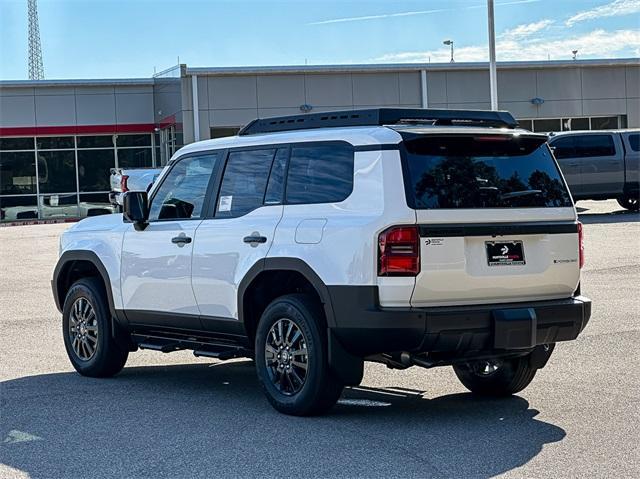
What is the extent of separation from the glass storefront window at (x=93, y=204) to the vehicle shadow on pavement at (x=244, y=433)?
3632cm

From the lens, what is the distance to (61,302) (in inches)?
397

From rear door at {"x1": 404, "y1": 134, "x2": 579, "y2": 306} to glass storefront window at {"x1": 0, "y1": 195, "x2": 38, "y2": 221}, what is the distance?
39.3m

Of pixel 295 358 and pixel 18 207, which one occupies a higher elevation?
pixel 18 207

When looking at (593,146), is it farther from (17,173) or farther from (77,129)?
(17,173)

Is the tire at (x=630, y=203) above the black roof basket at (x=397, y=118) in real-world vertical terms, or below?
below

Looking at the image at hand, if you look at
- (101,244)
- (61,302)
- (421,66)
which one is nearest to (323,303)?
(101,244)

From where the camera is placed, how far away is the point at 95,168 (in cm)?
4531

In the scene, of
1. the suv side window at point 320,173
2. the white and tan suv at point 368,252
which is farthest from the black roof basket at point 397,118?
the suv side window at point 320,173

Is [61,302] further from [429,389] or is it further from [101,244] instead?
[429,389]

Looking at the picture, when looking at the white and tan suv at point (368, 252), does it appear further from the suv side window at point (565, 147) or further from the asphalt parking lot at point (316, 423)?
the suv side window at point (565, 147)

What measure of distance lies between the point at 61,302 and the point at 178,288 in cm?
207

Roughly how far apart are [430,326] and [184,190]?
9.14ft

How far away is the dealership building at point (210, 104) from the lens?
41.7 m

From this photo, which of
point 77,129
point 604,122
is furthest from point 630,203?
point 77,129
